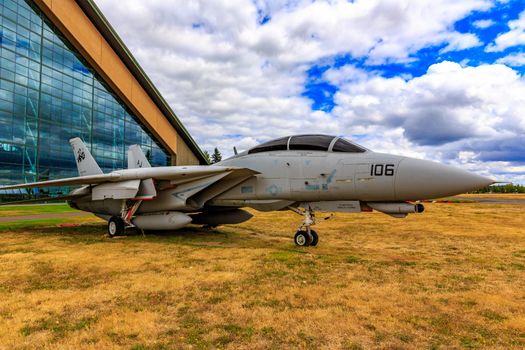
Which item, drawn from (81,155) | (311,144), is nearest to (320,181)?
(311,144)

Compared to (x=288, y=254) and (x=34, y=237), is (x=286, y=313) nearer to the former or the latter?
(x=288, y=254)

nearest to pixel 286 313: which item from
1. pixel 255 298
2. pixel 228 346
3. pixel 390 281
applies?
pixel 255 298

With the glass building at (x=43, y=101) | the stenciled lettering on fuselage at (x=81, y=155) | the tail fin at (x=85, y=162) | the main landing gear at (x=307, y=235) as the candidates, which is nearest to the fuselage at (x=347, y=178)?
the main landing gear at (x=307, y=235)

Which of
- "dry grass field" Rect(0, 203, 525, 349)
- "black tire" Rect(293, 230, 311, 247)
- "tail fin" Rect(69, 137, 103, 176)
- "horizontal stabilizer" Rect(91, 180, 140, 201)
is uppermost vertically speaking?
"tail fin" Rect(69, 137, 103, 176)

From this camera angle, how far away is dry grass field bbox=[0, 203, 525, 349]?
290cm

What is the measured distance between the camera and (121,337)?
2891 mm

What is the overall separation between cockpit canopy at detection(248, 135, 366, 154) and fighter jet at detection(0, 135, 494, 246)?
2 centimetres

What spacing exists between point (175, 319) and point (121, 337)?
0.57 metres

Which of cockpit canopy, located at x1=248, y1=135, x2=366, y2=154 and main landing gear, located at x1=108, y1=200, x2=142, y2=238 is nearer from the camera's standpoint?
cockpit canopy, located at x1=248, y1=135, x2=366, y2=154

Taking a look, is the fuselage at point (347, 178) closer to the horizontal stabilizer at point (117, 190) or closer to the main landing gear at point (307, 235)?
the main landing gear at point (307, 235)

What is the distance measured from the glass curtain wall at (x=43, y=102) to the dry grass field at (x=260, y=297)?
2411cm

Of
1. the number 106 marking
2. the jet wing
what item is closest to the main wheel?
the jet wing

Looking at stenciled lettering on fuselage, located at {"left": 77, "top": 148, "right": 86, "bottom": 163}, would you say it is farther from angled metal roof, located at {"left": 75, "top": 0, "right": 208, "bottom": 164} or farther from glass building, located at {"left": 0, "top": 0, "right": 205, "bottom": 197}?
angled metal roof, located at {"left": 75, "top": 0, "right": 208, "bottom": 164}

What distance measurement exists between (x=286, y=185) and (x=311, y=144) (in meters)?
1.16
